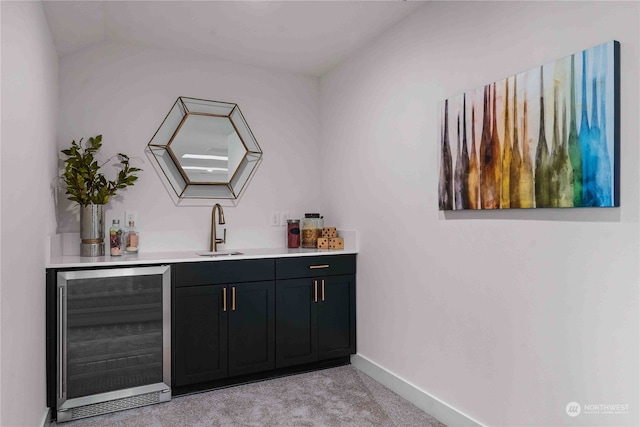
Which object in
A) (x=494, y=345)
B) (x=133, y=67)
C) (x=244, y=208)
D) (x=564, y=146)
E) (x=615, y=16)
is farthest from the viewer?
(x=244, y=208)

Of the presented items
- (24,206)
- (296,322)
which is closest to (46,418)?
(24,206)

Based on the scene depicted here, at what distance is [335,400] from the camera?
2578 mm

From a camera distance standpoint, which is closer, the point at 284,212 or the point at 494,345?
the point at 494,345

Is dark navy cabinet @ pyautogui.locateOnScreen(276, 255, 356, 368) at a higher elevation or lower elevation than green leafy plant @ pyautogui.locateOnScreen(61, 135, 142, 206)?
lower

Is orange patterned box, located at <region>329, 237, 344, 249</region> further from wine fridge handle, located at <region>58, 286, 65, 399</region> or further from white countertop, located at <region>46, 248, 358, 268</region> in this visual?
wine fridge handle, located at <region>58, 286, 65, 399</region>

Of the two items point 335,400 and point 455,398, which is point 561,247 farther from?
point 335,400

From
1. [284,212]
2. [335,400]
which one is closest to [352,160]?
[284,212]

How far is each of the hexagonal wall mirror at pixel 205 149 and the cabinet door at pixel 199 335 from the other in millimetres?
900

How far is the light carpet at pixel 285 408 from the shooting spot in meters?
2.31

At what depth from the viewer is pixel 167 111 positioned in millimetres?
3193

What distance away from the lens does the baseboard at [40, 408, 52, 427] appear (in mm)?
2159

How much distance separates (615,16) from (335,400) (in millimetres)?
2373

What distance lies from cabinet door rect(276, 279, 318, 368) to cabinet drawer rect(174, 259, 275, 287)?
0.50 feet

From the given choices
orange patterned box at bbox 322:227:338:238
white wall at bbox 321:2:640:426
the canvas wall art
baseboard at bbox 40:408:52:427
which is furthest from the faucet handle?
the canvas wall art
